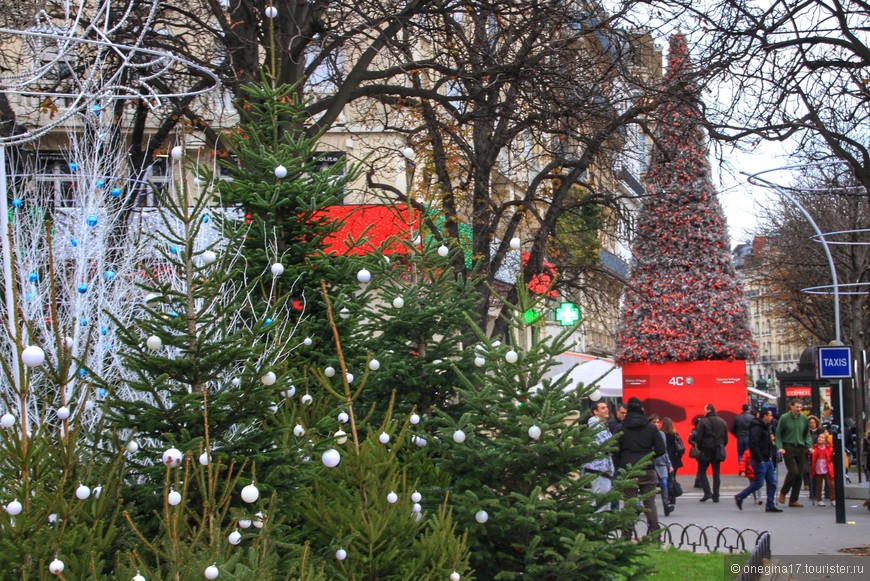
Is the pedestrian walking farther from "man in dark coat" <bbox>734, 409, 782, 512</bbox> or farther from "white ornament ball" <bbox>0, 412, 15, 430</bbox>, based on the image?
"white ornament ball" <bbox>0, 412, 15, 430</bbox>

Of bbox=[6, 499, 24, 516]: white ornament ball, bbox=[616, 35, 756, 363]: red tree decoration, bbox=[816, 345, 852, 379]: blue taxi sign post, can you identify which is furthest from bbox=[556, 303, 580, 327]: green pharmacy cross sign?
bbox=[6, 499, 24, 516]: white ornament ball

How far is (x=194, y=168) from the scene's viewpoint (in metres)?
6.27

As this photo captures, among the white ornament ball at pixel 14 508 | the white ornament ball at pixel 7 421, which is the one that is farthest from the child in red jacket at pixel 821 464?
the white ornament ball at pixel 14 508

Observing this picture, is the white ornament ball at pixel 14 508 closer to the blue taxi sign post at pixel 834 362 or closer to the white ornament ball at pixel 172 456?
the white ornament ball at pixel 172 456

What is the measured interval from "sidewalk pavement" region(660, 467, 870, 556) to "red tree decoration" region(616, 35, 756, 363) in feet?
19.8

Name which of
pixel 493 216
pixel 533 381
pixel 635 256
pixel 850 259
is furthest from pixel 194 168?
pixel 850 259

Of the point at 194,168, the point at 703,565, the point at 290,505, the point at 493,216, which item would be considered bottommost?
the point at 703,565

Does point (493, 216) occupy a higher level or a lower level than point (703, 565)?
higher

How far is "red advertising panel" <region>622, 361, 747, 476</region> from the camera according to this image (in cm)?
2875

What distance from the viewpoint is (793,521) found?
1708 cm

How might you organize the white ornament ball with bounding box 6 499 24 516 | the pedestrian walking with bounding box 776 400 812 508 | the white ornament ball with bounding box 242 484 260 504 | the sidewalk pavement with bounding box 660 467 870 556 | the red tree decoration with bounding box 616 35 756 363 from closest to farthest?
the white ornament ball with bounding box 6 499 24 516
the white ornament ball with bounding box 242 484 260 504
the sidewalk pavement with bounding box 660 467 870 556
the pedestrian walking with bounding box 776 400 812 508
the red tree decoration with bounding box 616 35 756 363

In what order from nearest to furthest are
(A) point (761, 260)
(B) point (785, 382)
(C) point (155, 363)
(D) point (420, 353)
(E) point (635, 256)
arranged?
(C) point (155, 363), (D) point (420, 353), (E) point (635, 256), (B) point (785, 382), (A) point (761, 260)

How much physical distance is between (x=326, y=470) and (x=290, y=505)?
1.15 ft

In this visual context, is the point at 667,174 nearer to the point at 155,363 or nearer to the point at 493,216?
the point at 493,216
